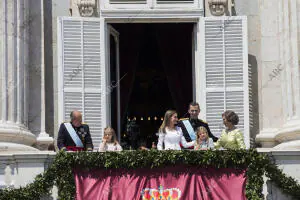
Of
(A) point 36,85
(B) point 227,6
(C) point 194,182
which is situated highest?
(B) point 227,6

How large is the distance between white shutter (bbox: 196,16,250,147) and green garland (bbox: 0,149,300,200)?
3.30 metres

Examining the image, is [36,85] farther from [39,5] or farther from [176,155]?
[176,155]

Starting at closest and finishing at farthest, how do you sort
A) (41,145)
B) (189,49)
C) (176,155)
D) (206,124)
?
(176,155) < (206,124) < (41,145) < (189,49)

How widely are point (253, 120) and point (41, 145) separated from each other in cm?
474

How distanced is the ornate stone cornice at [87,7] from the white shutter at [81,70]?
0.24 m

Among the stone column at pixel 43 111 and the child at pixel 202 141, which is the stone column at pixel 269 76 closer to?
the child at pixel 202 141

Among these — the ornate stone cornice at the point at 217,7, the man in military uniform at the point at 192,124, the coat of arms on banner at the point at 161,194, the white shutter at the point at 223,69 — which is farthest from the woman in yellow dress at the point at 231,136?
the ornate stone cornice at the point at 217,7

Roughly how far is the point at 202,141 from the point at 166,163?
0.96 m

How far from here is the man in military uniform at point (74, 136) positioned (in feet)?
69.9

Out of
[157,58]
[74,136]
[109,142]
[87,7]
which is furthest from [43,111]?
[157,58]

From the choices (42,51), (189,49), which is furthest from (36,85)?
(189,49)

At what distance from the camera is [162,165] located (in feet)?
67.1

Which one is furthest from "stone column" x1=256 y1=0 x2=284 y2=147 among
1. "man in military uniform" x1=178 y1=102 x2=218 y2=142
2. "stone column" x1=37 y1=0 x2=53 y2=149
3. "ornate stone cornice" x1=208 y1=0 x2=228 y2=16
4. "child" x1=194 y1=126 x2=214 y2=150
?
"stone column" x1=37 y1=0 x2=53 y2=149

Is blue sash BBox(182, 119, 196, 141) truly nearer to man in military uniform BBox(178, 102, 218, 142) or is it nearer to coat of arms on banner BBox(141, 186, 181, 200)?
man in military uniform BBox(178, 102, 218, 142)
